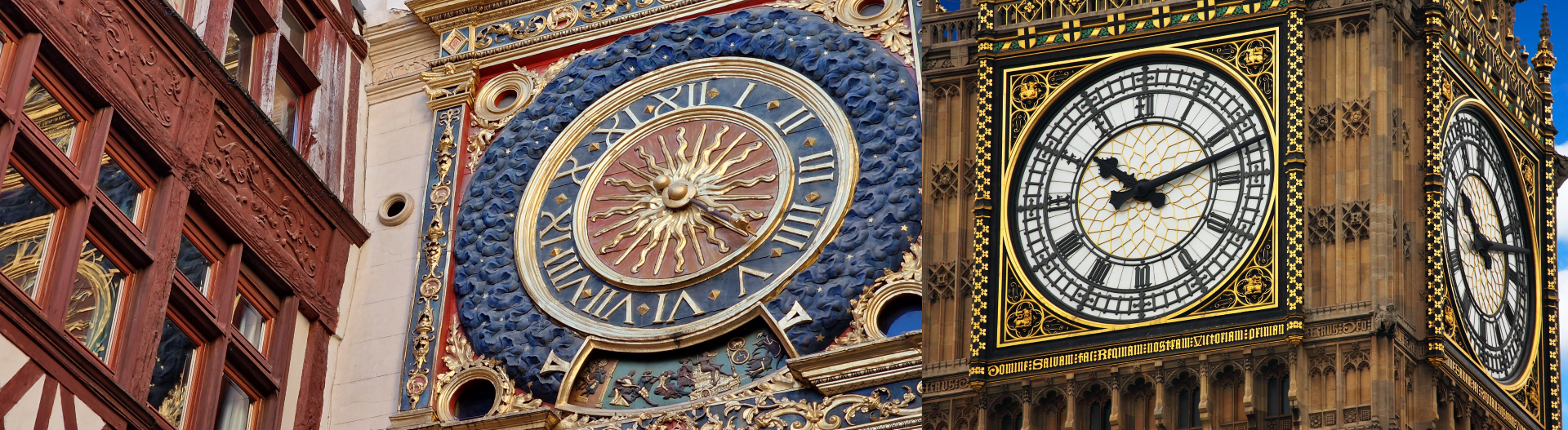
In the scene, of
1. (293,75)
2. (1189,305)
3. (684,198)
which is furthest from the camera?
(293,75)

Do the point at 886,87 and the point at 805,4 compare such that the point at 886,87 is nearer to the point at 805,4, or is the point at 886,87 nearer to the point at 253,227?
the point at 805,4

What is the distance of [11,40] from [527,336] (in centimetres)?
348

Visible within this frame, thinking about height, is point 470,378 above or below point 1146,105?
below

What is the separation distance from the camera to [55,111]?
50.0ft

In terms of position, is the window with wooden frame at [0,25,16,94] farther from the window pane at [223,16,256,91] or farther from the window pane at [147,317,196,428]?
the window pane at [223,16,256,91]

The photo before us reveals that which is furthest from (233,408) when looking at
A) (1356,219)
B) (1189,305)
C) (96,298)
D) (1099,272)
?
(1356,219)

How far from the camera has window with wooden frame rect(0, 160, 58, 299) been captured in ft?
48.1

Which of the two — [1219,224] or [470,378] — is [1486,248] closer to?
[1219,224]

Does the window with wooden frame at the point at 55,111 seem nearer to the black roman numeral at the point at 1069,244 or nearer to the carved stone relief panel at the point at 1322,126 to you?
the black roman numeral at the point at 1069,244

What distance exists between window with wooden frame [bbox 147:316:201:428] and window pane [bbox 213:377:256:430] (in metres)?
0.39

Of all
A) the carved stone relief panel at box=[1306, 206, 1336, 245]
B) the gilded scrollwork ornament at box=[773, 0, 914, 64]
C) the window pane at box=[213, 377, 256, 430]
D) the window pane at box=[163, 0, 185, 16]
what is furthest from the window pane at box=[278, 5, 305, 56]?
the carved stone relief panel at box=[1306, 206, 1336, 245]

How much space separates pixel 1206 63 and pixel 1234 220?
0.90 meters

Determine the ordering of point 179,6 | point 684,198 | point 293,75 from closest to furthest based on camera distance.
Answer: point 179,6
point 684,198
point 293,75

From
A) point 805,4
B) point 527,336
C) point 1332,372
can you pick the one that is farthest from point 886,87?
point 1332,372
